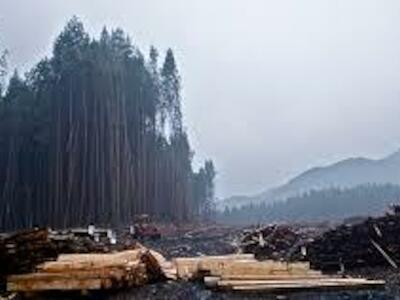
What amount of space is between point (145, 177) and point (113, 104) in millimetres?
9395

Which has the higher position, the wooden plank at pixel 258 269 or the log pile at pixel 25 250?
the log pile at pixel 25 250

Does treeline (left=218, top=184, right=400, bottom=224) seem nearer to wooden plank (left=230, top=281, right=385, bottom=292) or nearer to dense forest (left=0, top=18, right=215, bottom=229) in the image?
dense forest (left=0, top=18, right=215, bottom=229)

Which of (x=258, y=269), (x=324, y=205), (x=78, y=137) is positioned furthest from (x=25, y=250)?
(x=324, y=205)

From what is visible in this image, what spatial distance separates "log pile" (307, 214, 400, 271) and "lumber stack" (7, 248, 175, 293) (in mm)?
6135

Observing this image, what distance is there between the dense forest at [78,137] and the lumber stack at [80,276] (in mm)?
34569

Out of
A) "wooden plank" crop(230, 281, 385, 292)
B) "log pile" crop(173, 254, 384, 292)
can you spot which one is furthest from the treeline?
"wooden plank" crop(230, 281, 385, 292)

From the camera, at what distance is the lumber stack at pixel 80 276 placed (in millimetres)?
12797

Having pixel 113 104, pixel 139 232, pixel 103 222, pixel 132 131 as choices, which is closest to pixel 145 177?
pixel 132 131

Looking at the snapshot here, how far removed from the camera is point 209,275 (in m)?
13.8

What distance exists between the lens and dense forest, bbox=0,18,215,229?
49.9m

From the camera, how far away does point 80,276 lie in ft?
42.2

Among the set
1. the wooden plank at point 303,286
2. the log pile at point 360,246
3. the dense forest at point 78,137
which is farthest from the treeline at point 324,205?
the wooden plank at point 303,286

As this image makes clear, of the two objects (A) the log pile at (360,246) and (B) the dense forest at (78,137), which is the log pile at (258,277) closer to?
(A) the log pile at (360,246)

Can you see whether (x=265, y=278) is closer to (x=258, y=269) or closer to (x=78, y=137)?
(x=258, y=269)
